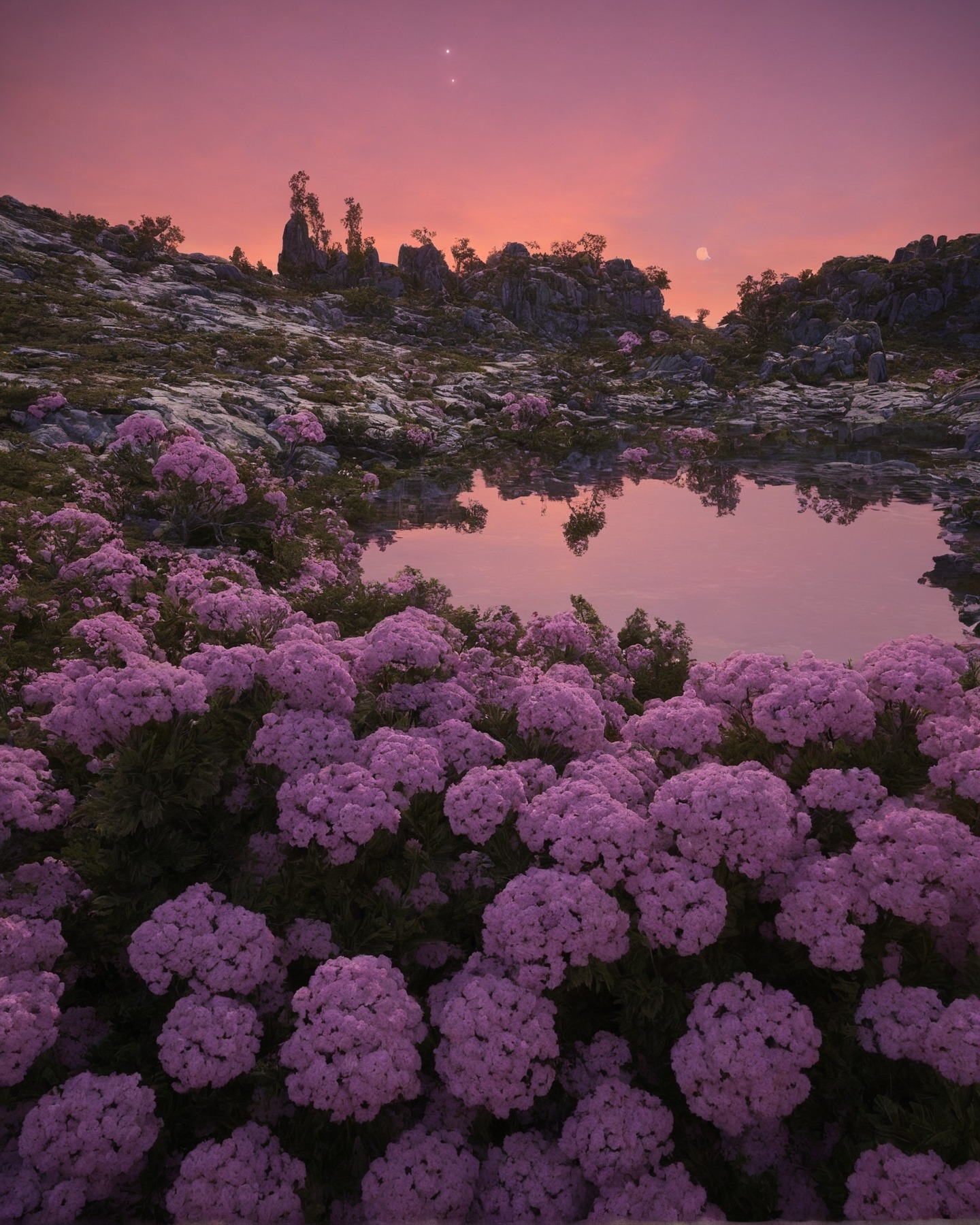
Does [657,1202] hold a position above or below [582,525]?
below

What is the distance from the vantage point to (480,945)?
4488mm

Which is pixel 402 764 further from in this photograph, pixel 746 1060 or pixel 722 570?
pixel 722 570

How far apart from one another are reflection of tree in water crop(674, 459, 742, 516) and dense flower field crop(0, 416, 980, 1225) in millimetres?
15987

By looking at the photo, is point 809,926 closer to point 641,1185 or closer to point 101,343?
point 641,1185

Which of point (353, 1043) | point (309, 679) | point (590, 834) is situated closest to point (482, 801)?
point (590, 834)

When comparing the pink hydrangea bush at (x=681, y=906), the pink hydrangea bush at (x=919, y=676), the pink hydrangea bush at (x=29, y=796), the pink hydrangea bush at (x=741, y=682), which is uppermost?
the pink hydrangea bush at (x=919, y=676)

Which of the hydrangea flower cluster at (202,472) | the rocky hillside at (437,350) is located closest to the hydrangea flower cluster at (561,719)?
the hydrangea flower cluster at (202,472)

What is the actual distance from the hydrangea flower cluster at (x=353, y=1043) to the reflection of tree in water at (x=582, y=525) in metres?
12.4

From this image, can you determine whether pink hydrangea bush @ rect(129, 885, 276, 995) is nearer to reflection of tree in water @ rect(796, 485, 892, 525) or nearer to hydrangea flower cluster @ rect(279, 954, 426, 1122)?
hydrangea flower cluster @ rect(279, 954, 426, 1122)

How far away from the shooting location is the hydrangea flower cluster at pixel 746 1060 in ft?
11.4

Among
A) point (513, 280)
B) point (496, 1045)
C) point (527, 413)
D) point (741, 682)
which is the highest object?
point (513, 280)

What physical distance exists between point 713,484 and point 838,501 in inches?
181

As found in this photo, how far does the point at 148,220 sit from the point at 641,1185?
113176 millimetres

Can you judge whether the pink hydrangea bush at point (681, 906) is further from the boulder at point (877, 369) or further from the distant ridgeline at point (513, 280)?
the distant ridgeline at point (513, 280)
